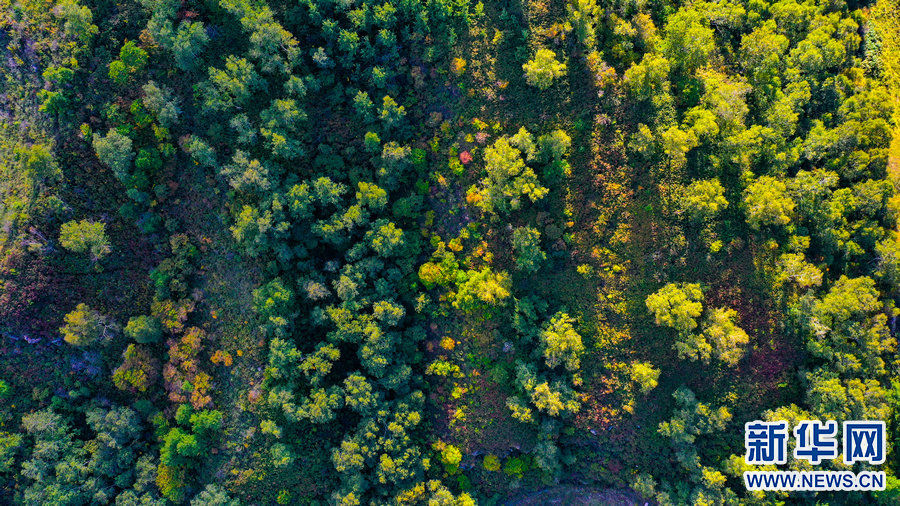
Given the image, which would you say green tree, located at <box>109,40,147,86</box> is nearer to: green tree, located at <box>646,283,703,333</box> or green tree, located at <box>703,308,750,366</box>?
green tree, located at <box>646,283,703,333</box>

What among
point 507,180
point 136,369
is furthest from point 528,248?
point 136,369

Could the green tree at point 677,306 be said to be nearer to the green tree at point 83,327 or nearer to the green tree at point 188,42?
the green tree at point 188,42

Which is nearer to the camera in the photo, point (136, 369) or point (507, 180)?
point (507, 180)

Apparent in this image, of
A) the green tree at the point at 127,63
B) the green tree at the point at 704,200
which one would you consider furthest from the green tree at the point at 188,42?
the green tree at the point at 704,200

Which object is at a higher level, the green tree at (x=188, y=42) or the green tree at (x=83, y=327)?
the green tree at (x=188, y=42)

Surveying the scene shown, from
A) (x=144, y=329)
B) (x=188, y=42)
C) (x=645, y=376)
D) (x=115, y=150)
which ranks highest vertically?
(x=188, y=42)

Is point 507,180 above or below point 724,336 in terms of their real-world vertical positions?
above

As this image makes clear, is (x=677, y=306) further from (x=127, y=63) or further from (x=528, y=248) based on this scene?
(x=127, y=63)

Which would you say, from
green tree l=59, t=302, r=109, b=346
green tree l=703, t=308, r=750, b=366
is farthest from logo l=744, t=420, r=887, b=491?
green tree l=59, t=302, r=109, b=346
